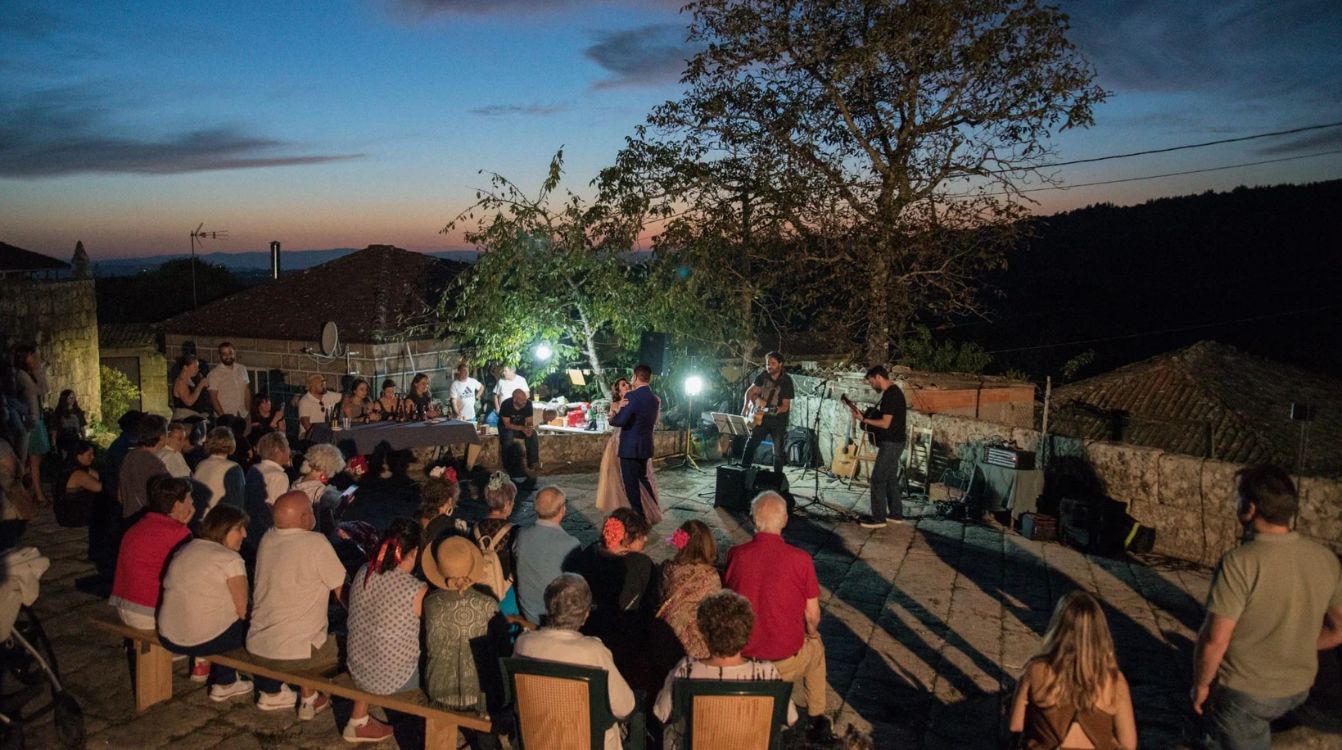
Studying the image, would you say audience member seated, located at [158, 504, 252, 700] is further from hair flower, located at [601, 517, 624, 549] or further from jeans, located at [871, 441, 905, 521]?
jeans, located at [871, 441, 905, 521]

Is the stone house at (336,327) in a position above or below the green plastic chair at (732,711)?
above

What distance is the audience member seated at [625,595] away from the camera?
437 centimetres

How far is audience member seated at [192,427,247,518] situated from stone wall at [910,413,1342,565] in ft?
25.6

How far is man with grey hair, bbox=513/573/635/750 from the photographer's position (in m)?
3.61

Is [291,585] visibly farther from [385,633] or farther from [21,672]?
[21,672]

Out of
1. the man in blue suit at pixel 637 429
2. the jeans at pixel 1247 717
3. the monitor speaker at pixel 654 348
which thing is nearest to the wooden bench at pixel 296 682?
the jeans at pixel 1247 717

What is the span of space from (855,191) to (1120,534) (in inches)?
275

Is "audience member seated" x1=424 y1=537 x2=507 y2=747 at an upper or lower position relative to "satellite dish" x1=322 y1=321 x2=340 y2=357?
lower

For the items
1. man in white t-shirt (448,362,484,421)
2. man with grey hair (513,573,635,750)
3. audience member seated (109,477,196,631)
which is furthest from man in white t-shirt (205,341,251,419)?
man with grey hair (513,573,635,750)

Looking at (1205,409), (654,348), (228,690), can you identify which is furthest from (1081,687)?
(1205,409)

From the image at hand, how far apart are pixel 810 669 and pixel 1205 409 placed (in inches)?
801

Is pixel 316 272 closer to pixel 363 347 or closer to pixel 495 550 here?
pixel 363 347

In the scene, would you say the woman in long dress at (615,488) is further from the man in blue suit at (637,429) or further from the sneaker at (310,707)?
the sneaker at (310,707)

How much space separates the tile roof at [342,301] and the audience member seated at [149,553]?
8832 millimetres
